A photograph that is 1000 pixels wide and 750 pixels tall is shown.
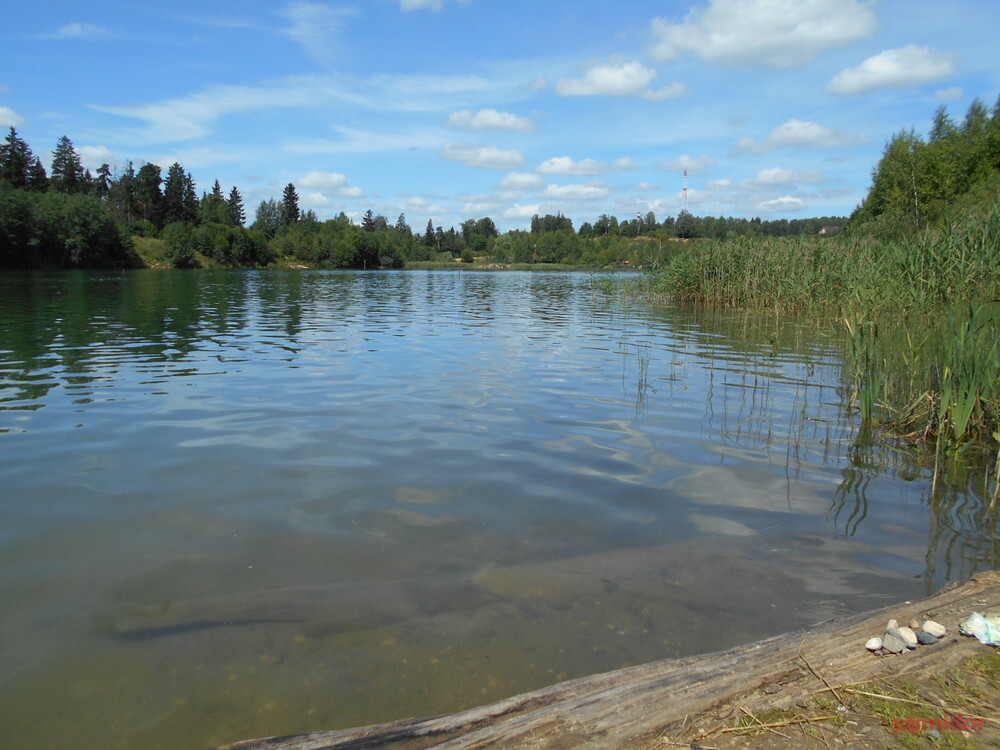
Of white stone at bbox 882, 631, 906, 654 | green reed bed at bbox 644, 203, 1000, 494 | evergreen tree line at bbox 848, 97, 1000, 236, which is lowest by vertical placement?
white stone at bbox 882, 631, 906, 654

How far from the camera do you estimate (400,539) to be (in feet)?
16.3

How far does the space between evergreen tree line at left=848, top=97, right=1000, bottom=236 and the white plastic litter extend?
38.1 meters

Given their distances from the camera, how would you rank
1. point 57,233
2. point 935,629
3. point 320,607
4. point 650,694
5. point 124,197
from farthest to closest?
point 124,197
point 57,233
point 320,607
point 935,629
point 650,694

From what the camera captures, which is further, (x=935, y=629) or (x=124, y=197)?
(x=124, y=197)

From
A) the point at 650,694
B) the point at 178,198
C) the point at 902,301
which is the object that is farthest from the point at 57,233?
the point at 650,694

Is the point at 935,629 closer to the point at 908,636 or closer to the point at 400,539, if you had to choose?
the point at 908,636

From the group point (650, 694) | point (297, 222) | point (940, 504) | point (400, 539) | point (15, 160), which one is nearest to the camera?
point (650, 694)

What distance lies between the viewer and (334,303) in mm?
30812

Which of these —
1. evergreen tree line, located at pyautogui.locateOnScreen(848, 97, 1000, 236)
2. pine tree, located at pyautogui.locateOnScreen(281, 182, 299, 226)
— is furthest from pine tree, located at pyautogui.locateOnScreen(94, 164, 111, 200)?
evergreen tree line, located at pyautogui.locateOnScreen(848, 97, 1000, 236)

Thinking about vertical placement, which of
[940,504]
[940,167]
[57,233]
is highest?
[940,167]

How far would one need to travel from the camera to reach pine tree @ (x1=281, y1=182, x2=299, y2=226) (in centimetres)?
15650

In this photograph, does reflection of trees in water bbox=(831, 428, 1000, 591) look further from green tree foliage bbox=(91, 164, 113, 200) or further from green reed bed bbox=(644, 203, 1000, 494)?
green tree foliage bbox=(91, 164, 113, 200)

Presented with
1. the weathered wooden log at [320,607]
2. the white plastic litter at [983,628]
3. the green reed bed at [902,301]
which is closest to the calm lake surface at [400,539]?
the weathered wooden log at [320,607]

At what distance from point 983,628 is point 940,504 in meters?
3.03
